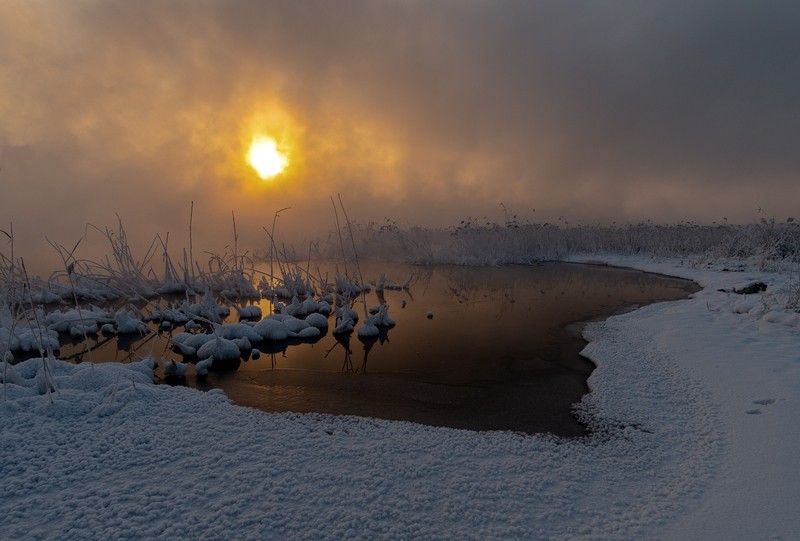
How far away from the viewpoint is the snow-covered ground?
2369 mm

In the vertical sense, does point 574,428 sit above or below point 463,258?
below

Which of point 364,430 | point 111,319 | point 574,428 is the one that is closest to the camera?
point 364,430

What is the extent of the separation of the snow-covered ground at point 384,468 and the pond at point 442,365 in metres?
0.46

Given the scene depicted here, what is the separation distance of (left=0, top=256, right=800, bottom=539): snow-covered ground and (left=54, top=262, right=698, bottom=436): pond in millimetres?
461

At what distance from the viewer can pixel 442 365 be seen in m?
6.07

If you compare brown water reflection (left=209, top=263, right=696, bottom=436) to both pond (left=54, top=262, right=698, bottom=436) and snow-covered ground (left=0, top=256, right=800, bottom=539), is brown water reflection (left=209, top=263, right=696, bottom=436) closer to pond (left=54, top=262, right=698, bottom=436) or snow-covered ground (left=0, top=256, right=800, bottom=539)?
pond (left=54, top=262, right=698, bottom=436)

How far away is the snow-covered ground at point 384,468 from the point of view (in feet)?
7.77

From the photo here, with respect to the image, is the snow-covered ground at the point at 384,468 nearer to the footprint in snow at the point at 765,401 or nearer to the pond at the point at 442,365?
the footprint in snow at the point at 765,401

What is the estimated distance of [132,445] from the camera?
3.22 m

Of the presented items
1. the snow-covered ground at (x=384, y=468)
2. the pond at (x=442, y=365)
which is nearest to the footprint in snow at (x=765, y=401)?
the snow-covered ground at (x=384, y=468)

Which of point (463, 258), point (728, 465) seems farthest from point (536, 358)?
point (463, 258)

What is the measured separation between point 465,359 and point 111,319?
819cm

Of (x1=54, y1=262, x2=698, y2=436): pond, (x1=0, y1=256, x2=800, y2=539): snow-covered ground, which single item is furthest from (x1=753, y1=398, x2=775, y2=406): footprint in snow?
(x1=54, y1=262, x2=698, y2=436): pond

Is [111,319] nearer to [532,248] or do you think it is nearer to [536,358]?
[536,358]
